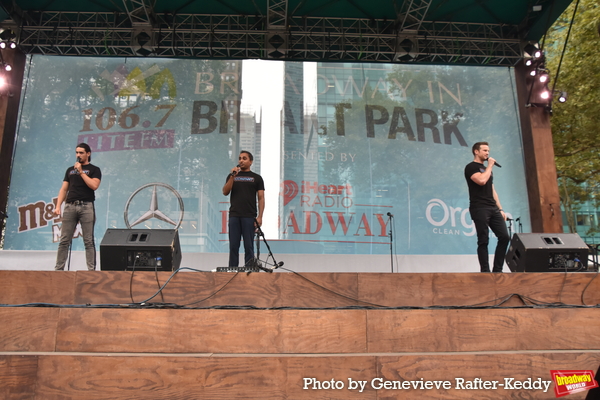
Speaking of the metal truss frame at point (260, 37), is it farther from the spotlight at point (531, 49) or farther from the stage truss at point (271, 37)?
the spotlight at point (531, 49)

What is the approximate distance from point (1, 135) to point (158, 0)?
3481 millimetres

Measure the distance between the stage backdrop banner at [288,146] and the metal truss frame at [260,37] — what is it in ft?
0.84

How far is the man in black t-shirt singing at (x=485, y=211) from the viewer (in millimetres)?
5160

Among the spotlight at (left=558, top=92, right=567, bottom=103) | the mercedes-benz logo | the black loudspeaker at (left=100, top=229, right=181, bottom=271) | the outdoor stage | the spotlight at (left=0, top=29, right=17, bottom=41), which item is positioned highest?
the spotlight at (left=0, top=29, right=17, bottom=41)

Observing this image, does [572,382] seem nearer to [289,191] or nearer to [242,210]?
[242,210]

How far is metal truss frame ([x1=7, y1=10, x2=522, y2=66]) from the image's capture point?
8.30 m

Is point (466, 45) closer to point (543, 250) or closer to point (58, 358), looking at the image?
point (543, 250)

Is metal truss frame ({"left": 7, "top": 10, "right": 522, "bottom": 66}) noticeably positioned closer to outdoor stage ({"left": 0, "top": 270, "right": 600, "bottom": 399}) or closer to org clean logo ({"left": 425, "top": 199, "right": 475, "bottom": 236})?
org clean logo ({"left": 425, "top": 199, "right": 475, "bottom": 236})

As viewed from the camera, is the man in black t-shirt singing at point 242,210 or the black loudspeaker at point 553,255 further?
the man in black t-shirt singing at point 242,210

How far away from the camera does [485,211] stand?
5277mm

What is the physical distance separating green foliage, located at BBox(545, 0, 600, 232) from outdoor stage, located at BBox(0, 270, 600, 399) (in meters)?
9.06

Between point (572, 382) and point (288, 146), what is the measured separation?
733cm

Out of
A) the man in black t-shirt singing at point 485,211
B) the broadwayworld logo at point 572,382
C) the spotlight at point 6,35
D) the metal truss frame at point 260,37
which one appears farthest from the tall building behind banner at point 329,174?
the broadwayworld logo at point 572,382

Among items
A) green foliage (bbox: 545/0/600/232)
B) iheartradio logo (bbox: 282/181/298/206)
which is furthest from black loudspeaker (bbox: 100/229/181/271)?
green foliage (bbox: 545/0/600/232)
